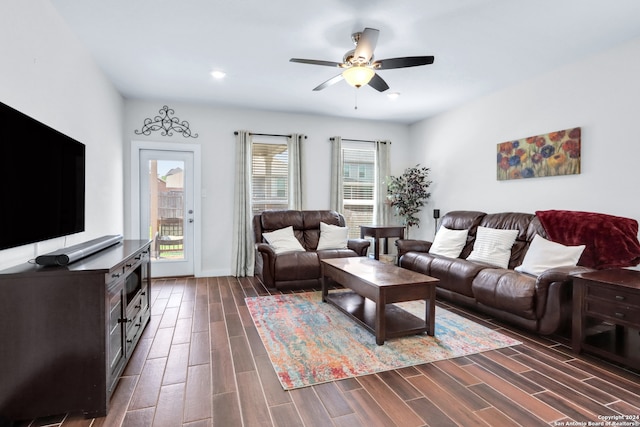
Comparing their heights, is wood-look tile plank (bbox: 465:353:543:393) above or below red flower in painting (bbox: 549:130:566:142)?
below

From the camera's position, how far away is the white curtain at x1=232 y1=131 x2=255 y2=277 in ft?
17.0

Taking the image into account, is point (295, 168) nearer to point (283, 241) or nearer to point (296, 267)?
point (283, 241)

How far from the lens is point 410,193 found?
18.4 ft

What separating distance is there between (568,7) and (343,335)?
10.0 feet

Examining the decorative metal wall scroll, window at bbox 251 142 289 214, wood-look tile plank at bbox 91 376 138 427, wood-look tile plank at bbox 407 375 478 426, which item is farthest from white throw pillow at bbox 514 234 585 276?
the decorative metal wall scroll

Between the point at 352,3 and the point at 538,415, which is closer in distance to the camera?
the point at 538,415

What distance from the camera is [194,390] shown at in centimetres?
205

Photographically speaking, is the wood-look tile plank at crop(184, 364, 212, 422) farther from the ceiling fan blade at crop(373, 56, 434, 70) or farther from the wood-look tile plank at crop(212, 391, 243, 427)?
the ceiling fan blade at crop(373, 56, 434, 70)

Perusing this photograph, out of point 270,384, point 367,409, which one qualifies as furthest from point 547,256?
point 270,384

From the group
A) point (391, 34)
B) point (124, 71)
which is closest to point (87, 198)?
point (124, 71)

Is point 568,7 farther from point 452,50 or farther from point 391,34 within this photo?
point 391,34

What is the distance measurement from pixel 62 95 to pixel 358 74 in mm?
2349

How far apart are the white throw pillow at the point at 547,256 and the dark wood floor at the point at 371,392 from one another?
0.68 meters

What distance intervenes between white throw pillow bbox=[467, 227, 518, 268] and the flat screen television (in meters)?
3.93
